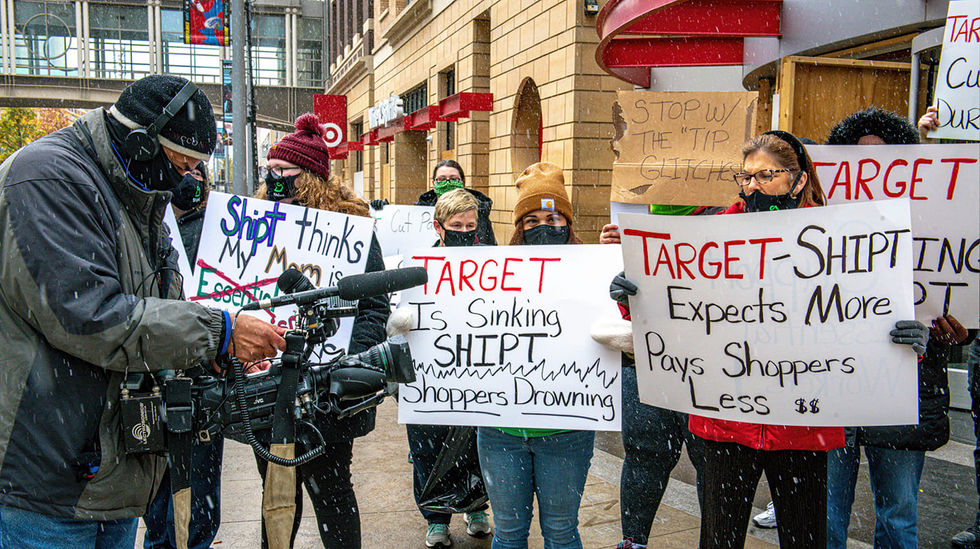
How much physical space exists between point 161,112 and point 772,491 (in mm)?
2240

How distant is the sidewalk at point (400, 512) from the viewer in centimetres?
364

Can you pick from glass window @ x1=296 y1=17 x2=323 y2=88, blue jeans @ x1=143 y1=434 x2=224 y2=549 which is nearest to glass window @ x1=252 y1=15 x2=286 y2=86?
glass window @ x1=296 y1=17 x2=323 y2=88

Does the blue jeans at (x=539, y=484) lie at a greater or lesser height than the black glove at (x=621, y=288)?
lesser

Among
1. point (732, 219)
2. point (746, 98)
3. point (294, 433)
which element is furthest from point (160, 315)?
point (746, 98)

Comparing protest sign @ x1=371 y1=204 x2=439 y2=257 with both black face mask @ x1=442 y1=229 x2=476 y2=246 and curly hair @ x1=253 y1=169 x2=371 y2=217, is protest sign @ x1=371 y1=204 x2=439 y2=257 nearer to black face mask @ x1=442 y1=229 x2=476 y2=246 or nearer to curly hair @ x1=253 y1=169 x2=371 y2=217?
black face mask @ x1=442 y1=229 x2=476 y2=246

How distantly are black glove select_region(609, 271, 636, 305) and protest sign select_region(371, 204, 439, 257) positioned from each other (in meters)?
3.70

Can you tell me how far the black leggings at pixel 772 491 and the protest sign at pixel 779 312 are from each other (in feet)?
0.55

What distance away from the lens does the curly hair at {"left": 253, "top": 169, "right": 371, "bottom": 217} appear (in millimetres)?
3254

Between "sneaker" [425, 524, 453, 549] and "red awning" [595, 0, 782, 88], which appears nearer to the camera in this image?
"sneaker" [425, 524, 453, 549]

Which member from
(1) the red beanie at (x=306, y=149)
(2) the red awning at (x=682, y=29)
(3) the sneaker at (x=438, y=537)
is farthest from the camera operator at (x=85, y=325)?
(2) the red awning at (x=682, y=29)

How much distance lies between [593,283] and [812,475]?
3.30 ft

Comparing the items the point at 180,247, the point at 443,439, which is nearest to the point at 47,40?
the point at 180,247

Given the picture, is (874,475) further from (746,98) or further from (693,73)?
(693,73)

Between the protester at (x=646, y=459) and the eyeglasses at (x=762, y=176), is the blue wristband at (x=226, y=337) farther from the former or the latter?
the protester at (x=646, y=459)
